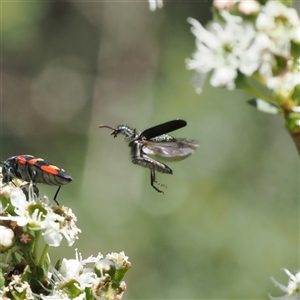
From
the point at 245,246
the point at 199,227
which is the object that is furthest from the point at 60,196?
the point at 245,246

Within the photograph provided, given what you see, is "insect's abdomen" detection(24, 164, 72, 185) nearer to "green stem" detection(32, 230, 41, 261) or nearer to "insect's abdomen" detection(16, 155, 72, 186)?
"insect's abdomen" detection(16, 155, 72, 186)

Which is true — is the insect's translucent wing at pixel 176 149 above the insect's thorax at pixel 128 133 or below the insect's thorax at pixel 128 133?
above

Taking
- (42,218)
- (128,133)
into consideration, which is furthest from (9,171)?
(128,133)

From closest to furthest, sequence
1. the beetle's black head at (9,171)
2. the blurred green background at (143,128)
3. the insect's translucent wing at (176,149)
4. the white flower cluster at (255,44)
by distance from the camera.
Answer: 1. the white flower cluster at (255,44)
2. the insect's translucent wing at (176,149)
3. the beetle's black head at (9,171)
4. the blurred green background at (143,128)

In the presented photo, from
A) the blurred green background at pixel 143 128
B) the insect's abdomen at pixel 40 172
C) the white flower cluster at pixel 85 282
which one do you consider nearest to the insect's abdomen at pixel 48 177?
the insect's abdomen at pixel 40 172

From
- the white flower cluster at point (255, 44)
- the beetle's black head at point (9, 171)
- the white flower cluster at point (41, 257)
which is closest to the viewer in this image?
the white flower cluster at point (255, 44)

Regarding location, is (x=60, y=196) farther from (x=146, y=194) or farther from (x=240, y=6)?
(x=240, y=6)

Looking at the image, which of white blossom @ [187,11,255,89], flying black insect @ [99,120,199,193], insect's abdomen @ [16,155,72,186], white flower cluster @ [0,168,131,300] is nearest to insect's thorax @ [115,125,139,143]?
flying black insect @ [99,120,199,193]

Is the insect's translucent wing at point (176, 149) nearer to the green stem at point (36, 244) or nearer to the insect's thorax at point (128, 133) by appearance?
the insect's thorax at point (128, 133)
